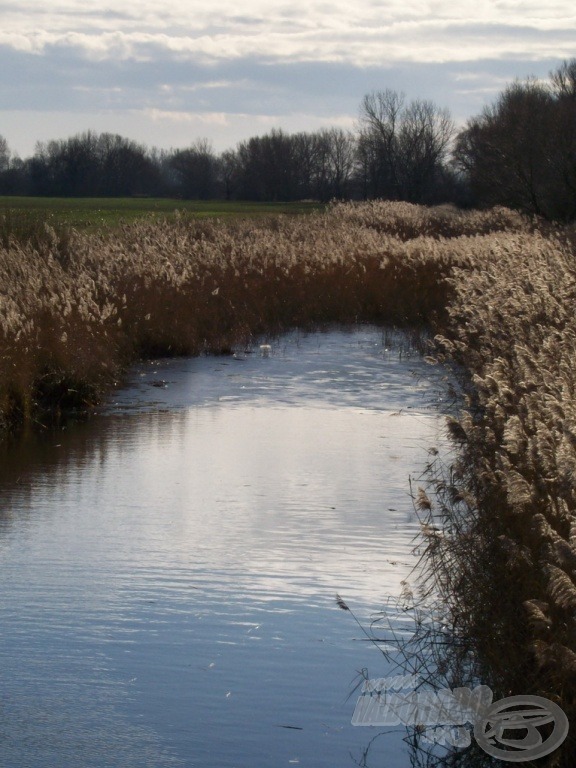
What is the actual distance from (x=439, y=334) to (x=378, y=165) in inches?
3007

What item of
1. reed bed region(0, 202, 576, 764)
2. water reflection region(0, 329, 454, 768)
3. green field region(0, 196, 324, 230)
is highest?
green field region(0, 196, 324, 230)

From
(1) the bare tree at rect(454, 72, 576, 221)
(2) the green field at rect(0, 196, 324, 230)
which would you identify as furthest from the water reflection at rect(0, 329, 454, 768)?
(1) the bare tree at rect(454, 72, 576, 221)

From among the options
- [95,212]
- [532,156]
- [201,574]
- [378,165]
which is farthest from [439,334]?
[378,165]

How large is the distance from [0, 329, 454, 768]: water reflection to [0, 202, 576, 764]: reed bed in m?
0.65

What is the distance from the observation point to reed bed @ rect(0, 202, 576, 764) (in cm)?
485

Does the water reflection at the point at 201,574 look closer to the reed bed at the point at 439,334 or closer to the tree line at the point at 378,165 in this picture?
the reed bed at the point at 439,334

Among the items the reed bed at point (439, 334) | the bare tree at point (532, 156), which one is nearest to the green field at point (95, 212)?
the reed bed at point (439, 334)

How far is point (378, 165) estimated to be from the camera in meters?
90.2

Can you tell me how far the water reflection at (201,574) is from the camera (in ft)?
16.0

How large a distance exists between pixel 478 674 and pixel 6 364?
792 centimetres

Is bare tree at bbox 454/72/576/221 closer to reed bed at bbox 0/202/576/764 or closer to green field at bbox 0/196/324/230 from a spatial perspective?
green field at bbox 0/196/324/230

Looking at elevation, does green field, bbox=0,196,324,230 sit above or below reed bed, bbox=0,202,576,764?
above

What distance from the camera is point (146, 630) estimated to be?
5.94 meters

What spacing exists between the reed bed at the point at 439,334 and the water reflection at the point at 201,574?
0.65 meters
